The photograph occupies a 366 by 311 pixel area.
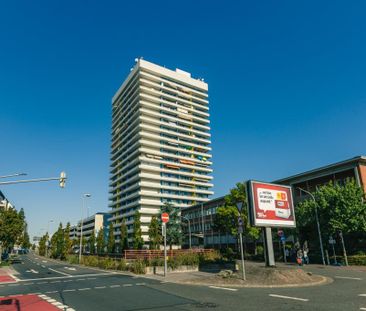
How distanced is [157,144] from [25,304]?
81.9 metres

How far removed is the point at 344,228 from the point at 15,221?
4239 cm

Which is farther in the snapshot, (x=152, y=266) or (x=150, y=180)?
(x=150, y=180)

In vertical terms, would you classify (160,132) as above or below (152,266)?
above

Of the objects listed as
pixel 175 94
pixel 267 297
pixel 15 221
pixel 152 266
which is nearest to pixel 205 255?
pixel 152 266

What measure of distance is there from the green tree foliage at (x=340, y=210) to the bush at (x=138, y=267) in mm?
19826

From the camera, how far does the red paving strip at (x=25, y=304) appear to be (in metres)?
11.0

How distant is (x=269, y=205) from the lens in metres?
21.8

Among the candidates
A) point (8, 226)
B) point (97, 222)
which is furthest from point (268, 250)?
point (97, 222)

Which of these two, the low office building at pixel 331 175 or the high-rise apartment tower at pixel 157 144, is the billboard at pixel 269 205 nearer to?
the low office building at pixel 331 175

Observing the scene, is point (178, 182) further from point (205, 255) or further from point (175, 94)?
point (205, 255)

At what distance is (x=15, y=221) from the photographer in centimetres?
4256

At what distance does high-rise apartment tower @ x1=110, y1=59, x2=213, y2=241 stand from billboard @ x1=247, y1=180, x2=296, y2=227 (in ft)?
210

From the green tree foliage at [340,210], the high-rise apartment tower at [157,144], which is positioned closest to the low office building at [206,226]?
the high-rise apartment tower at [157,144]

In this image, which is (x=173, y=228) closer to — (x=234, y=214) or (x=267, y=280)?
(x=234, y=214)
